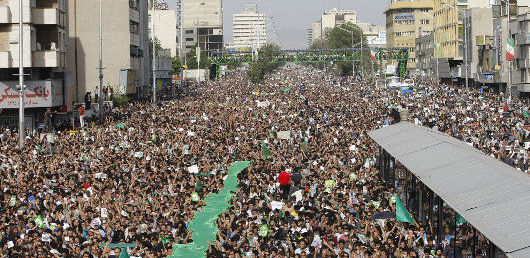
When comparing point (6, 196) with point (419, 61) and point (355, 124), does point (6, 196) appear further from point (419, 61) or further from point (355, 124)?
point (419, 61)

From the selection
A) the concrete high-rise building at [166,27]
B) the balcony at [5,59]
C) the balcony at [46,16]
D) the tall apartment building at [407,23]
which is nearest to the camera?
the balcony at [5,59]

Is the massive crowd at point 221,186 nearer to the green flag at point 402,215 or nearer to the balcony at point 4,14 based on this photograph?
the green flag at point 402,215

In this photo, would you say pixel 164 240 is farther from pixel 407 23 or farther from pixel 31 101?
pixel 407 23

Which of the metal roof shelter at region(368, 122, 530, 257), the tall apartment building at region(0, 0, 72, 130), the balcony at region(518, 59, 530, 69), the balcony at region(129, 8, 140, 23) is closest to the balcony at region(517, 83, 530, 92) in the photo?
the balcony at region(518, 59, 530, 69)

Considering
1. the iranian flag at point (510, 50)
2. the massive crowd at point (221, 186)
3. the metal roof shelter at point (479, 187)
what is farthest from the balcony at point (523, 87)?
the metal roof shelter at point (479, 187)

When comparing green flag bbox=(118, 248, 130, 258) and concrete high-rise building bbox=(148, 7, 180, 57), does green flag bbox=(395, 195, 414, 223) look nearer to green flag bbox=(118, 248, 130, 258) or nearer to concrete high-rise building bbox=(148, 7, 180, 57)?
green flag bbox=(118, 248, 130, 258)

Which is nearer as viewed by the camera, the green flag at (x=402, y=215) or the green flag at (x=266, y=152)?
the green flag at (x=402, y=215)

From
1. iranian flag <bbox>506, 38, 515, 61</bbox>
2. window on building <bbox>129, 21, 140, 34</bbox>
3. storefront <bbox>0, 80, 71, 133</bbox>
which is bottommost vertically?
storefront <bbox>0, 80, 71, 133</bbox>

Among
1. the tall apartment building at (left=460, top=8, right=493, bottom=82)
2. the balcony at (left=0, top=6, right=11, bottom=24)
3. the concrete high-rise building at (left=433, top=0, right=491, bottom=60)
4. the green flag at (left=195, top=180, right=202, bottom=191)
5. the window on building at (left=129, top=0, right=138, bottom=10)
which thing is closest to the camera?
the green flag at (left=195, top=180, right=202, bottom=191)
